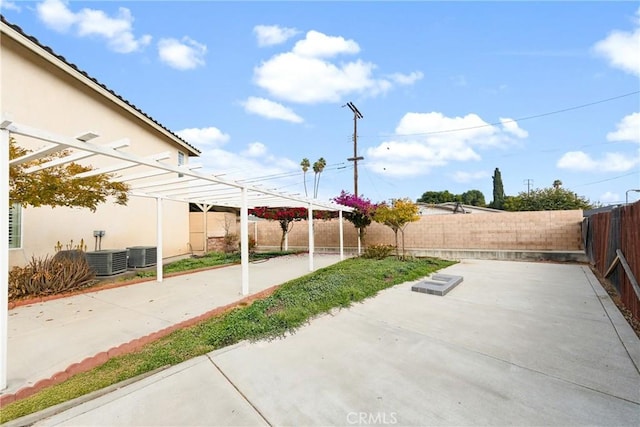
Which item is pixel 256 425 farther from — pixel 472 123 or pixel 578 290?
pixel 472 123

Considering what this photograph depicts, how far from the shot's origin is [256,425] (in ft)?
7.34

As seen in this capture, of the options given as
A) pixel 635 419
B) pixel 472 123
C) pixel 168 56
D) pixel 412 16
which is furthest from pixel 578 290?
pixel 472 123

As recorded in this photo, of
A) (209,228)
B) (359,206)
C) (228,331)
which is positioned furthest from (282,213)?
(228,331)

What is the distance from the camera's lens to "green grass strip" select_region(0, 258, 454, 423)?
8.69ft

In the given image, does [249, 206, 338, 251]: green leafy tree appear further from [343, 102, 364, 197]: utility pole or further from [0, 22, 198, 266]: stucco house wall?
[0, 22, 198, 266]: stucco house wall

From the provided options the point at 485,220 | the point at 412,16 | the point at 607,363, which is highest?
the point at 412,16

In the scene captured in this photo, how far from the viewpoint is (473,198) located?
50906 mm

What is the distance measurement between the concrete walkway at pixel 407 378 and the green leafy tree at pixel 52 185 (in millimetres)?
2675

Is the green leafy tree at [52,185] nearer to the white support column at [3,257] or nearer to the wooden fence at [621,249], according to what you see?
the white support column at [3,257]

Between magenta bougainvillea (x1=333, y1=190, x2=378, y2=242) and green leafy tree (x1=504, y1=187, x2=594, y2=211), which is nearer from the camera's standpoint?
magenta bougainvillea (x1=333, y1=190, x2=378, y2=242)

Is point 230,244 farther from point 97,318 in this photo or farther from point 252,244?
point 97,318

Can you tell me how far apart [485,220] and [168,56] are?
13833 millimetres

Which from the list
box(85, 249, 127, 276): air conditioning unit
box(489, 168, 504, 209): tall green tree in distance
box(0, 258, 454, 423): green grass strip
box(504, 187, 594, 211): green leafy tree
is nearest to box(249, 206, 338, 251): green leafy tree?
box(85, 249, 127, 276): air conditioning unit

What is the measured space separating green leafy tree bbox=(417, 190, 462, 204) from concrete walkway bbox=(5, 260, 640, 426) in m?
47.6
